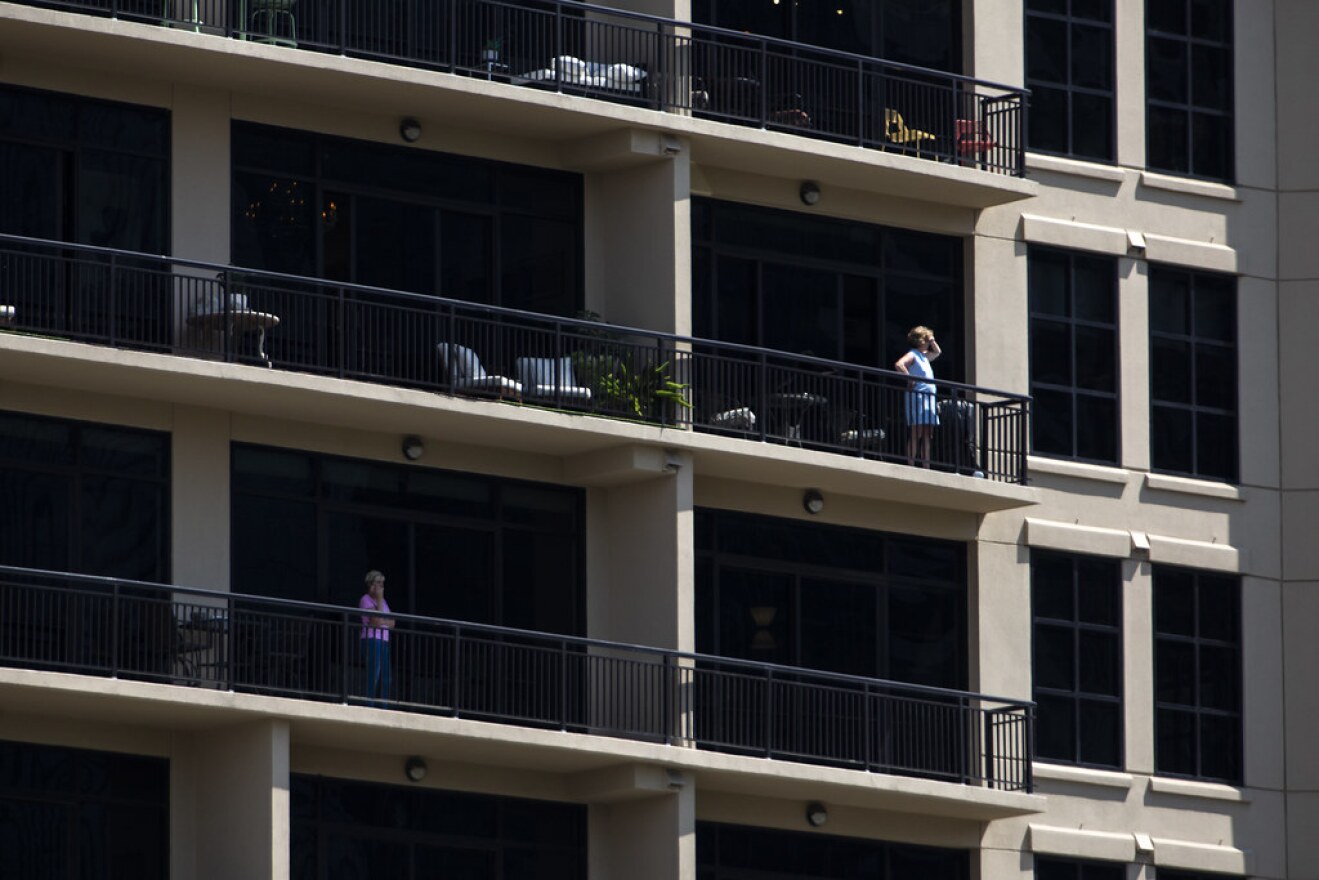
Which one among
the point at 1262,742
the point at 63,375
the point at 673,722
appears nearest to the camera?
the point at 63,375

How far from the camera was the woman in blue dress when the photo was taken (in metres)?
45.6

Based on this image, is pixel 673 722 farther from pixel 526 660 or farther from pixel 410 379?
pixel 410 379

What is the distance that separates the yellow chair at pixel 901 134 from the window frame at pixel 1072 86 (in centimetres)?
196

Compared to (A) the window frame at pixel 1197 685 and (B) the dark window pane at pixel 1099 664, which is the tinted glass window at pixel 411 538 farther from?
(A) the window frame at pixel 1197 685

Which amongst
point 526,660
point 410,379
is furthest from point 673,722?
point 410,379

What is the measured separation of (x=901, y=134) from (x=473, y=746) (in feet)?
32.7

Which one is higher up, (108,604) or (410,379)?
(410,379)

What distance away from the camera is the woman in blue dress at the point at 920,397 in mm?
45625

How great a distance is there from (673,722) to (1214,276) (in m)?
10.4

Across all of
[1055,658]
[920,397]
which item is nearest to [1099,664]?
[1055,658]

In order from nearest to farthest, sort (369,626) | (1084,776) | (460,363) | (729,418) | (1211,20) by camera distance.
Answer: (369,626), (460,363), (729,418), (1084,776), (1211,20)

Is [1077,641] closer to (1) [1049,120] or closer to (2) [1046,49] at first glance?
(1) [1049,120]

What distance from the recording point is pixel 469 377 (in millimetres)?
42812

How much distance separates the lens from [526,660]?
43.4 m
